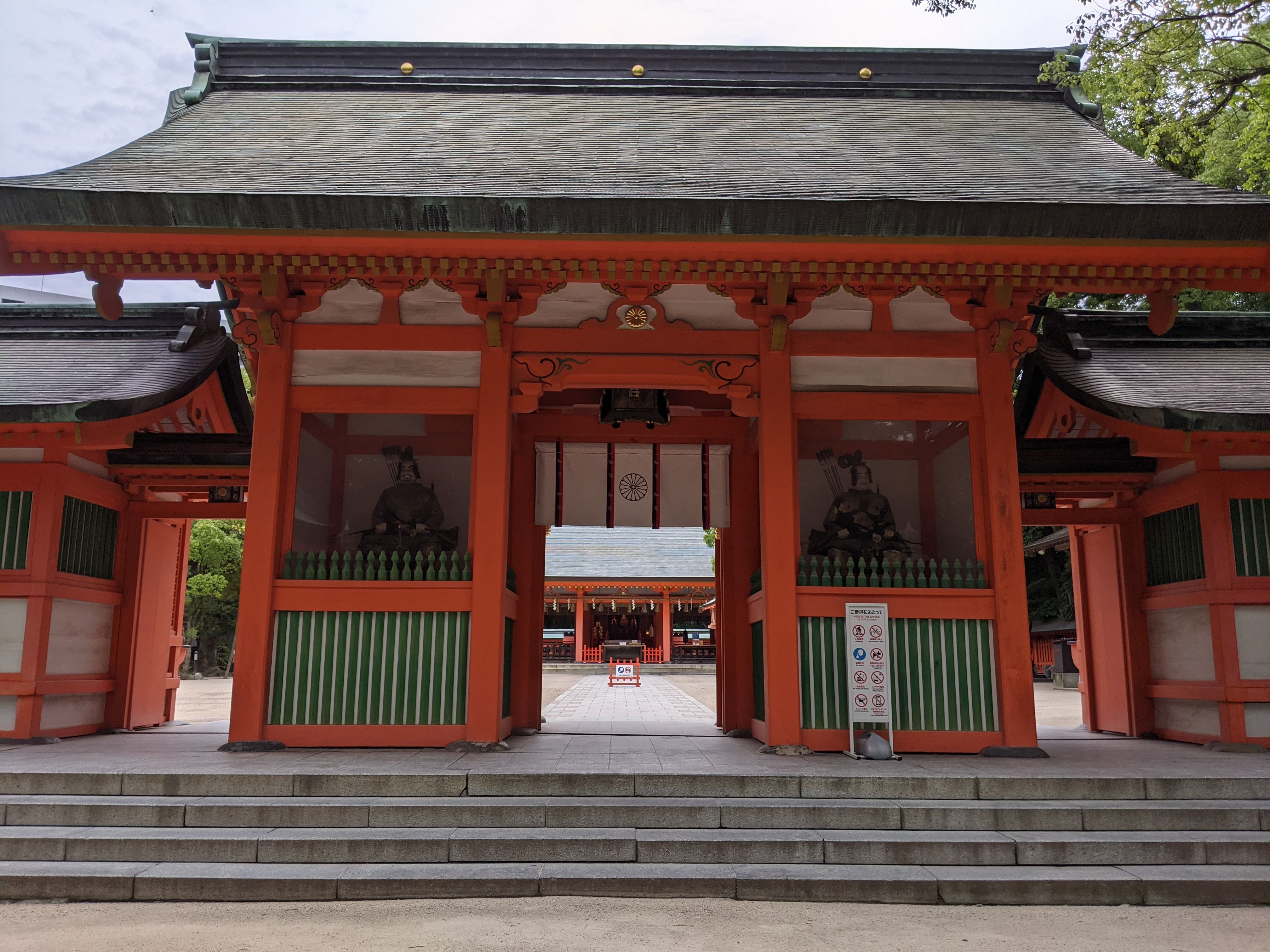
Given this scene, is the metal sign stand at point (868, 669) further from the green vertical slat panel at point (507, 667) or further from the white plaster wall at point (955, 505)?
the green vertical slat panel at point (507, 667)

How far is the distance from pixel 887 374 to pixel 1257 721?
13.8 feet

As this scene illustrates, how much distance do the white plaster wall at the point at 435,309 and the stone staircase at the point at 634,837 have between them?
3.63 metres

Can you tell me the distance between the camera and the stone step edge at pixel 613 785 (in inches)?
204

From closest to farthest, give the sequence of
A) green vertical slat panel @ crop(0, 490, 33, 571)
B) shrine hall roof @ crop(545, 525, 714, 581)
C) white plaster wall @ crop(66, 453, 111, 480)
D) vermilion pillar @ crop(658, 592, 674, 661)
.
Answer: green vertical slat panel @ crop(0, 490, 33, 571), white plaster wall @ crop(66, 453, 111, 480), shrine hall roof @ crop(545, 525, 714, 581), vermilion pillar @ crop(658, 592, 674, 661)

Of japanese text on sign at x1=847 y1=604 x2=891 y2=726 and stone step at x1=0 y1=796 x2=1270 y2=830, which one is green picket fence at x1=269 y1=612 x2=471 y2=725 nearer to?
stone step at x1=0 y1=796 x2=1270 y2=830

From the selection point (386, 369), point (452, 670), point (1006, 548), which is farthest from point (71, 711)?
point (1006, 548)

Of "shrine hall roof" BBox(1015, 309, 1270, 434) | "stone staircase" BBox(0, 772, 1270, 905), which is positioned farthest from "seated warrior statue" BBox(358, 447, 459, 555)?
"shrine hall roof" BBox(1015, 309, 1270, 434)

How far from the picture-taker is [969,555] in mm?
7191

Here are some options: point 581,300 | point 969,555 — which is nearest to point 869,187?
point 581,300

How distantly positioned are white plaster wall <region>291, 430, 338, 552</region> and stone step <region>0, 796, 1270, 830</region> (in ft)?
8.19

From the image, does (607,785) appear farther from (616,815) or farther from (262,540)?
(262,540)

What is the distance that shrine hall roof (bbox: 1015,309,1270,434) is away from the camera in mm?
6898

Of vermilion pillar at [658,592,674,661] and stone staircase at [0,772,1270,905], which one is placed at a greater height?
vermilion pillar at [658,592,674,661]

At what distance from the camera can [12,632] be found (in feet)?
24.1
